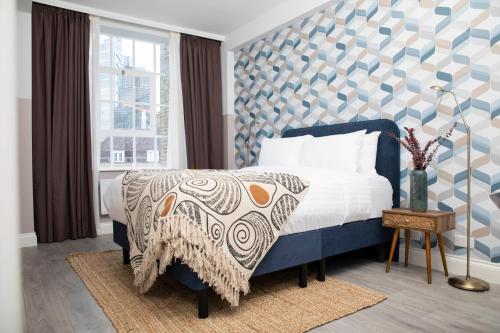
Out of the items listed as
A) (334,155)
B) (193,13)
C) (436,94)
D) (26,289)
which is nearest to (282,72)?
(193,13)

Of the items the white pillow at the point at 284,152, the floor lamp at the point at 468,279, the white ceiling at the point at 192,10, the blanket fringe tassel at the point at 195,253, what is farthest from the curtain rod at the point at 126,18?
the floor lamp at the point at 468,279

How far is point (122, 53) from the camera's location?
4.62 metres

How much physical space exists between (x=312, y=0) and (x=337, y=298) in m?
2.99

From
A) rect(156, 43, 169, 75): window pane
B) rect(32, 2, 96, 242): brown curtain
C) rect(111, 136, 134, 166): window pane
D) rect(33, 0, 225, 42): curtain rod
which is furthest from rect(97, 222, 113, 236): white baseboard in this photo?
rect(33, 0, 225, 42): curtain rod

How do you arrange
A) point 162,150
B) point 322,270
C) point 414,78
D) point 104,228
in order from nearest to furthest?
point 322,270, point 414,78, point 104,228, point 162,150

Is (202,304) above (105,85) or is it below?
below

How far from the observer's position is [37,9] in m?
3.78

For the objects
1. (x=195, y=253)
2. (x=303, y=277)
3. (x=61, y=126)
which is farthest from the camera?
(x=61, y=126)

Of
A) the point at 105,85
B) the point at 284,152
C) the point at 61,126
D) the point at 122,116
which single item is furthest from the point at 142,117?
the point at 284,152

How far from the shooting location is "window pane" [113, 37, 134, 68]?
4562mm

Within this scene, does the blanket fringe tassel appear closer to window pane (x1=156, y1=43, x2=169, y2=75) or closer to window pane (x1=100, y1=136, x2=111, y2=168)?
window pane (x1=100, y1=136, x2=111, y2=168)

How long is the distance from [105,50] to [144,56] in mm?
519

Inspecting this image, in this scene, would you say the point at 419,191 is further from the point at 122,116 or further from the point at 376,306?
the point at 122,116

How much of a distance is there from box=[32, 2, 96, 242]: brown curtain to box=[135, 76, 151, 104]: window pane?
0.77 metres
